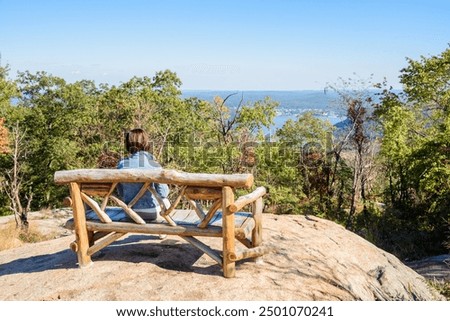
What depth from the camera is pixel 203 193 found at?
470 cm

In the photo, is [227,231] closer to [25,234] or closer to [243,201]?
[243,201]

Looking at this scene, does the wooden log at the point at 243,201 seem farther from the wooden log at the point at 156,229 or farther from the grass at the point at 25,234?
the grass at the point at 25,234

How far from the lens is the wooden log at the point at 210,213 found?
4664 millimetres

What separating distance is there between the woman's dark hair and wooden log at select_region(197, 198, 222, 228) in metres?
1.21

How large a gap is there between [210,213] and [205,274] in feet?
2.61

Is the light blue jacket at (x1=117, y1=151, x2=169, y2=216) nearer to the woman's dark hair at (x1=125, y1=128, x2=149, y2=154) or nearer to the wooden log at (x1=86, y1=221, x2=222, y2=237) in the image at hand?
the woman's dark hair at (x1=125, y1=128, x2=149, y2=154)

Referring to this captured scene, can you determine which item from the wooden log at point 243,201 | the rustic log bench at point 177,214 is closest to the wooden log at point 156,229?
the rustic log bench at point 177,214

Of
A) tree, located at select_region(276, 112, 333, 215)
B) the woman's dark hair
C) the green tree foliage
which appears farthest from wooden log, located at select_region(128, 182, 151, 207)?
tree, located at select_region(276, 112, 333, 215)

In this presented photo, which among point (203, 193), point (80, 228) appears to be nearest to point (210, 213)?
point (203, 193)

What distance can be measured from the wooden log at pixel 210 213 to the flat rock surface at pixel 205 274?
635 millimetres

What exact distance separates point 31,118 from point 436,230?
80.6 ft

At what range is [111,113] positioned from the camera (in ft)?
84.6
